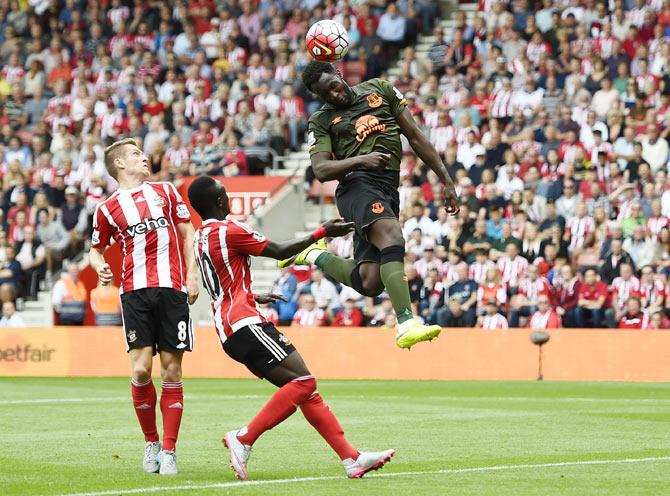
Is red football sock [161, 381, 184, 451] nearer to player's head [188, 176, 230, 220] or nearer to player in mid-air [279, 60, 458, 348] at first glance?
player's head [188, 176, 230, 220]

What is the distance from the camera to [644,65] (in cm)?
2395

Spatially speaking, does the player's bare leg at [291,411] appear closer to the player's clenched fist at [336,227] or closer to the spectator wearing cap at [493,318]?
the player's clenched fist at [336,227]

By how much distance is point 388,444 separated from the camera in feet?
36.3

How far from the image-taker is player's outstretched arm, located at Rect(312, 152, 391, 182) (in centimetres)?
1006

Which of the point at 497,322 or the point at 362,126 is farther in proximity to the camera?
the point at 497,322

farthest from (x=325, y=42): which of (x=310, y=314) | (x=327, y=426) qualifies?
(x=310, y=314)

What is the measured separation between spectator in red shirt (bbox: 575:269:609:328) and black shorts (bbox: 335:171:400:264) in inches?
427

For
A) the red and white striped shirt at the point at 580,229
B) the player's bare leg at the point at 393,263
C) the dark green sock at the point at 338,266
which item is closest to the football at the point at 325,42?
the player's bare leg at the point at 393,263

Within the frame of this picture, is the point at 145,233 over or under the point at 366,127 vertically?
under

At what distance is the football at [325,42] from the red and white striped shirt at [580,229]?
1213cm

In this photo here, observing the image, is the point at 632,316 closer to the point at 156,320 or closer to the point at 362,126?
the point at 362,126

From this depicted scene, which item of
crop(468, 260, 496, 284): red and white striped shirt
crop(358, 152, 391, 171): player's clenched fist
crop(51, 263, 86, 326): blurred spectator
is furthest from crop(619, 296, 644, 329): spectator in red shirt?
crop(358, 152, 391, 171): player's clenched fist

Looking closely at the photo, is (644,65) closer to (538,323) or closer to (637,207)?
(637,207)

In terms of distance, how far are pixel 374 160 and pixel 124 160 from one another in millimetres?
1803
